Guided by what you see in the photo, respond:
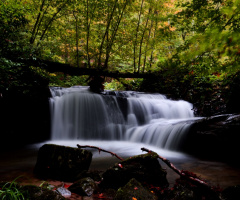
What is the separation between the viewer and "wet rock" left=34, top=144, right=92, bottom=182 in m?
3.31

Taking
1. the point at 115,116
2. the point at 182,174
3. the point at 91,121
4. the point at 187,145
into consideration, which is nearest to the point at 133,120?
the point at 115,116

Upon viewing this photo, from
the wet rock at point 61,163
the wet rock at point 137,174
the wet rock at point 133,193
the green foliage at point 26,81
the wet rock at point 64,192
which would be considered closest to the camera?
the wet rock at point 133,193

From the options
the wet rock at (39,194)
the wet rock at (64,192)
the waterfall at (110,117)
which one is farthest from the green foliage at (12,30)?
the wet rock at (39,194)

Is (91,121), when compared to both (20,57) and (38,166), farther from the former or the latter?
(38,166)

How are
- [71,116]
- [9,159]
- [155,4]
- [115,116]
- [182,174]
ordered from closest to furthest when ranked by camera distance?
[182,174] < [9,159] < [71,116] < [115,116] < [155,4]

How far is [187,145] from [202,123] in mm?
924

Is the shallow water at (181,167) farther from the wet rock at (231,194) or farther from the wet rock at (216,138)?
the wet rock at (231,194)

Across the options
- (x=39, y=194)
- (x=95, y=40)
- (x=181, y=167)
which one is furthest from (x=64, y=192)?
(x=95, y=40)

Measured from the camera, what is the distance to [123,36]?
424 inches

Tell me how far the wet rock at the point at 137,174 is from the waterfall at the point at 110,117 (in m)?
4.05

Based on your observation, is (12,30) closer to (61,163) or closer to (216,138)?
(61,163)

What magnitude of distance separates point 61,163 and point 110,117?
6135 millimetres

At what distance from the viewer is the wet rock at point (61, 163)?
130 inches

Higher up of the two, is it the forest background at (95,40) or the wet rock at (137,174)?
the forest background at (95,40)
